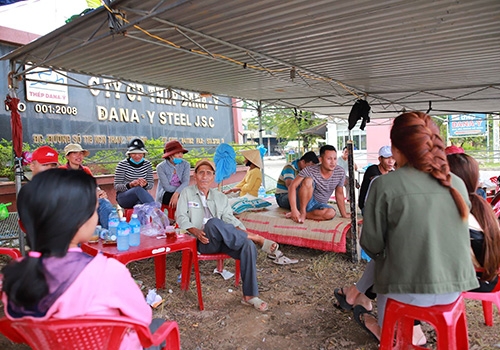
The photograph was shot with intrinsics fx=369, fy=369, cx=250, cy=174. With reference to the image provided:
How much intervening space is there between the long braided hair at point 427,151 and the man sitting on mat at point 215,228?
1810 mm

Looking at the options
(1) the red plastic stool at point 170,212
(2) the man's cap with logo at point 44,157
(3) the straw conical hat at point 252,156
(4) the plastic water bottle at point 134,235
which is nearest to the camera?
(4) the plastic water bottle at point 134,235

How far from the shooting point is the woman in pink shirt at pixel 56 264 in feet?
4.34

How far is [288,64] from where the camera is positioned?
5551mm

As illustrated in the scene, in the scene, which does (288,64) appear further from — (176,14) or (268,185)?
(268,185)

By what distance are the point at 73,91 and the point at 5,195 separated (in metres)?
3.57

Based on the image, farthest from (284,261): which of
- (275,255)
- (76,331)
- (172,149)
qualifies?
(76,331)

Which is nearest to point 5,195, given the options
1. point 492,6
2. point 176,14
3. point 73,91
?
point 73,91

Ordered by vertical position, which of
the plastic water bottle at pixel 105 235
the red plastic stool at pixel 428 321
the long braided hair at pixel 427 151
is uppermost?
the long braided hair at pixel 427 151

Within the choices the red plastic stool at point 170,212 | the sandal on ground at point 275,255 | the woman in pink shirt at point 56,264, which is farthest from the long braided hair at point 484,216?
the red plastic stool at point 170,212

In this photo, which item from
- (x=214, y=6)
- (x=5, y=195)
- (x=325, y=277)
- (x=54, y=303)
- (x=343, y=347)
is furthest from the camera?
(x=5, y=195)

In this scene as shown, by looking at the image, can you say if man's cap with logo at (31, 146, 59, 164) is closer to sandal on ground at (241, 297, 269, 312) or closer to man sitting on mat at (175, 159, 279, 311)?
man sitting on mat at (175, 159, 279, 311)

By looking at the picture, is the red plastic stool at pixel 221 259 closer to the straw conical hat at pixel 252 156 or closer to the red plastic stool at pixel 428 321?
the red plastic stool at pixel 428 321

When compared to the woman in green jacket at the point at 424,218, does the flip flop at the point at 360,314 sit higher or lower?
lower

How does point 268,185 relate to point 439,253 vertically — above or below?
below
